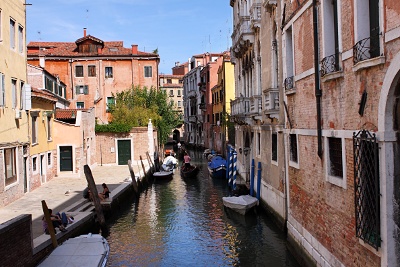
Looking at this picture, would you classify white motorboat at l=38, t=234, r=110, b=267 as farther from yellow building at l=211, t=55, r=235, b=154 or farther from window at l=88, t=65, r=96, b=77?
window at l=88, t=65, r=96, b=77

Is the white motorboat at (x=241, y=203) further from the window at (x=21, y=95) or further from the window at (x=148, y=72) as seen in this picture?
the window at (x=148, y=72)

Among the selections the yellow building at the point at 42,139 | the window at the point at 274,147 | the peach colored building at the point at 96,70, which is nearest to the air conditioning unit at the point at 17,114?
the yellow building at the point at 42,139

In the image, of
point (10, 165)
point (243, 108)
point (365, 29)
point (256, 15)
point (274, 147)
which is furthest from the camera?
point (243, 108)

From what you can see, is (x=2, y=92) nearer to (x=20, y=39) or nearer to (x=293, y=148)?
(x=20, y=39)

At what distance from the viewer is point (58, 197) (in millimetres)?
13969

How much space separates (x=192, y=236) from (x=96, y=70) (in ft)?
70.5

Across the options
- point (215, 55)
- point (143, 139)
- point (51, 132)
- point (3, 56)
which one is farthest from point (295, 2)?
point (215, 55)

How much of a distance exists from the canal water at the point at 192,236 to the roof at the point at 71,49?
1642 centimetres

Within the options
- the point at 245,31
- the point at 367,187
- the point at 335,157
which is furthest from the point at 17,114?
the point at 367,187

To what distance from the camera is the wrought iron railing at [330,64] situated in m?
6.56

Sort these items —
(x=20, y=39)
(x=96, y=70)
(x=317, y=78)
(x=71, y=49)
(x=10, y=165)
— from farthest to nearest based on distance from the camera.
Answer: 1. (x=71, y=49)
2. (x=96, y=70)
3. (x=20, y=39)
4. (x=10, y=165)
5. (x=317, y=78)

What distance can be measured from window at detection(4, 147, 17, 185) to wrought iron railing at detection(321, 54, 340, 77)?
9550mm

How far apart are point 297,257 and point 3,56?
974cm

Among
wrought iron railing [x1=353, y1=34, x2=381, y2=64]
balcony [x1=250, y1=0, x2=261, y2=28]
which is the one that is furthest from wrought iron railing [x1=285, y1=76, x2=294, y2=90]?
balcony [x1=250, y1=0, x2=261, y2=28]
